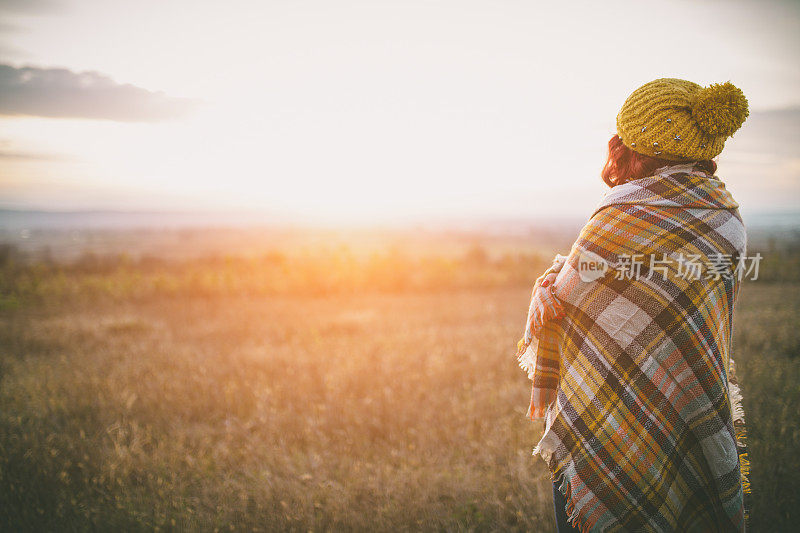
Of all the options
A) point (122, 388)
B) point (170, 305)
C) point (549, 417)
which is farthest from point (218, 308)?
point (549, 417)

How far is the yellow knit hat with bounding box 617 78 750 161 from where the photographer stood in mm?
1812

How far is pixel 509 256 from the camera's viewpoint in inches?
810

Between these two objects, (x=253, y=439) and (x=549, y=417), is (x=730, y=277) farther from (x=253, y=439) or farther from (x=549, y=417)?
(x=253, y=439)

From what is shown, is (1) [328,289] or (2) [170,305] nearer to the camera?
(2) [170,305]

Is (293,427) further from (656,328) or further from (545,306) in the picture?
(656,328)

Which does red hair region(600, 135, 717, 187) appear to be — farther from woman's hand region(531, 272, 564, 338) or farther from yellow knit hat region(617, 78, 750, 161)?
woman's hand region(531, 272, 564, 338)

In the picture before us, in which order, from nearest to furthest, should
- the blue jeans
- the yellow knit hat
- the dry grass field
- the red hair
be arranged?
the yellow knit hat, the red hair, the blue jeans, the dry grass field

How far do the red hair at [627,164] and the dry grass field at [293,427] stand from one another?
90.0 inches

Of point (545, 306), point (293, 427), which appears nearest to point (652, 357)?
point (545, 306)

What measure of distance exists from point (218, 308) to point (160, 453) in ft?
26.2

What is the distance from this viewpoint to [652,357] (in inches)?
74.7

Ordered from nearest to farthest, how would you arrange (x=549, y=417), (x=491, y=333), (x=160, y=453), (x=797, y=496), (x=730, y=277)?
(x=730, y=277) < (x=549, y=417) < (x=797, y=496) < (x=160, y=453) < (x=491, y=333)

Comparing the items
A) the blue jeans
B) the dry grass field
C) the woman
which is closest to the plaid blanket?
the woman

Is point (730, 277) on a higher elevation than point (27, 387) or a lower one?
higher
